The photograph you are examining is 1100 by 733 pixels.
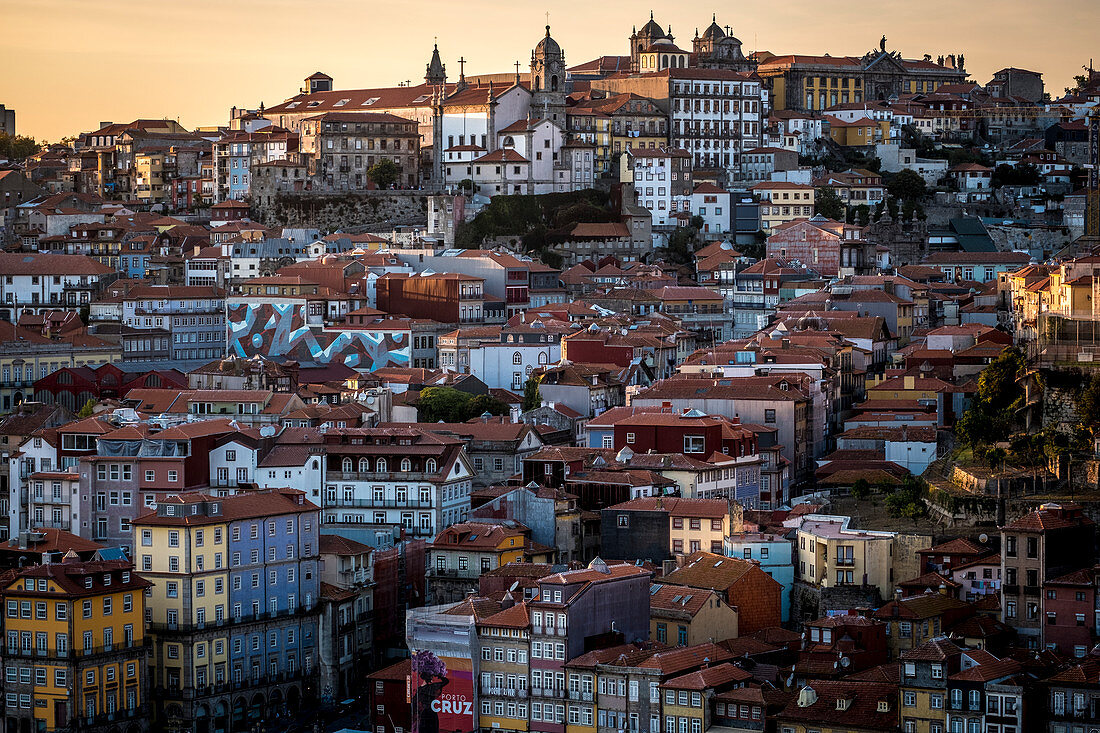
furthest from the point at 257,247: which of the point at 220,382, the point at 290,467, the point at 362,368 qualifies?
the point at 290,467

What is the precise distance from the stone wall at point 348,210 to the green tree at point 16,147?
37.9 meters

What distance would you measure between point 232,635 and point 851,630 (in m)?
16.0

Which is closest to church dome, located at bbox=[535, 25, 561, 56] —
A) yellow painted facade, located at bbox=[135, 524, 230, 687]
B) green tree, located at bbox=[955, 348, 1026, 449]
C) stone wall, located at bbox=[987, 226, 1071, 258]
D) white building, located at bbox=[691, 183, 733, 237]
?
white building, located at bbox=[691, 183, 733, 237]

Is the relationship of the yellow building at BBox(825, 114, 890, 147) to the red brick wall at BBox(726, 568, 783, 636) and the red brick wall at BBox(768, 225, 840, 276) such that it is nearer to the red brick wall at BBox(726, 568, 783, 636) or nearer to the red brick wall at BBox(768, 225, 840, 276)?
the red brick wall at BBox(768, 225, 840, 276)

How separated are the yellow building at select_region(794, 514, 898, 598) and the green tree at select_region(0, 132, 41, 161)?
332ft

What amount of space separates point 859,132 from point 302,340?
150 feet

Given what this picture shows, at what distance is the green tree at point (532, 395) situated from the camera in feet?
268

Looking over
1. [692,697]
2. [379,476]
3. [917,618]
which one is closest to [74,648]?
[379,476]

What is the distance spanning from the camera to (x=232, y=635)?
5791cm

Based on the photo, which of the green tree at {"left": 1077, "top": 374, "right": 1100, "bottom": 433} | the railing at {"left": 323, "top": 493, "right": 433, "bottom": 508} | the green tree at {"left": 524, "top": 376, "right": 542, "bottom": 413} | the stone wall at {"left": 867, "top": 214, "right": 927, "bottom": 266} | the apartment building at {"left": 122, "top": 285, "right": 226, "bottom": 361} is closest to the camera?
the green tree at {"left": 1077, "top": 374, "right": 1100, "bottom": 433}

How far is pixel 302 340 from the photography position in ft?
318

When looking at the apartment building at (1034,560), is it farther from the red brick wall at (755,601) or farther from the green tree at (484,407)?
the green tree at (484,407)

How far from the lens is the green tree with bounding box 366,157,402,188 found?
120 meters

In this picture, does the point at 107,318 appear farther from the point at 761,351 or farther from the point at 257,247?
the point at 761,351
